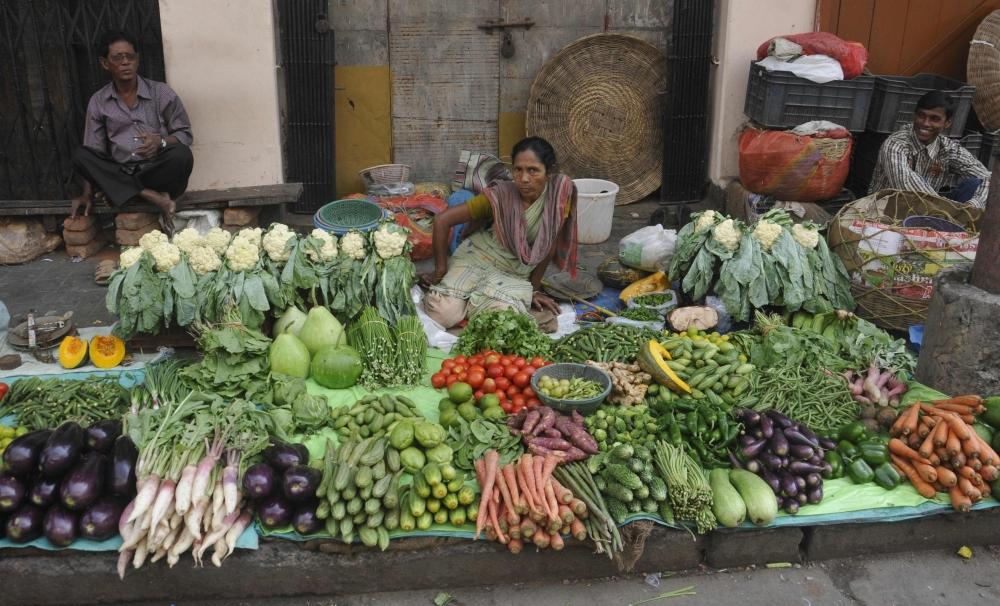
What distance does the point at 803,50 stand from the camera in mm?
6793

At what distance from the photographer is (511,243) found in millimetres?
5492

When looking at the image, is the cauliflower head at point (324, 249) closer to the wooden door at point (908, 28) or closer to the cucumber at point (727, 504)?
the cucumber at point (727, 504)

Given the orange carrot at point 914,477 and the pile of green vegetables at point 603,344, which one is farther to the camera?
the pile of green vegetables at point 603,344

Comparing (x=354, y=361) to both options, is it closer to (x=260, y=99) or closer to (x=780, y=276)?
(x=780, y=276)

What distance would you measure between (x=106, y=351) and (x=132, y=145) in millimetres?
2439

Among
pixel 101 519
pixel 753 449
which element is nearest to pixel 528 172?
pixel 753 449

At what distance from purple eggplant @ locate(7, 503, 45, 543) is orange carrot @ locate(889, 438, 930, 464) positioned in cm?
369

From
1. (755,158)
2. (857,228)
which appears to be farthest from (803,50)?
(857,228)

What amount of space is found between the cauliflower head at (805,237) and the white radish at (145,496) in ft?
13.3

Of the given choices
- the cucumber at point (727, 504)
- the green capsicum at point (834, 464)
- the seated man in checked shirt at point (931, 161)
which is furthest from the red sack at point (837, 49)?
the cucumber at point (727, 504)

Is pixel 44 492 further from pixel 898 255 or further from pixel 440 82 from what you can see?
pixel 440 82

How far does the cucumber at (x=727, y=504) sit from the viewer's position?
342cm

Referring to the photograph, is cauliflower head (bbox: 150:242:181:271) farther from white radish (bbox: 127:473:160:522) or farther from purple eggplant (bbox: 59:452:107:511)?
white radish (bbox: 127:473:160:522)

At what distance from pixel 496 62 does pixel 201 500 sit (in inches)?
214
